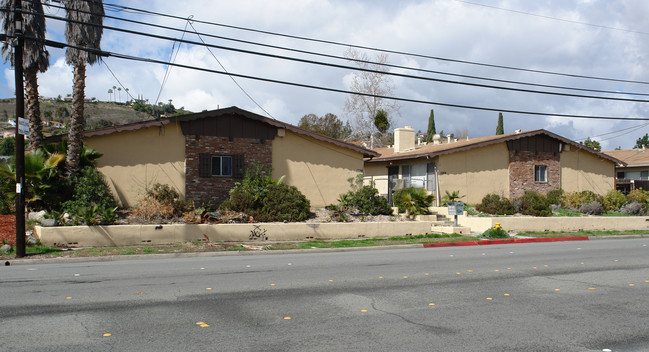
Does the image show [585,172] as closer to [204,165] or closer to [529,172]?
[529,172]

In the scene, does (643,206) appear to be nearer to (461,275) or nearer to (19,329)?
(461,275)

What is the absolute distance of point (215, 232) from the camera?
18.6 meters

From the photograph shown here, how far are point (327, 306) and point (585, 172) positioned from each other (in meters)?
30.8

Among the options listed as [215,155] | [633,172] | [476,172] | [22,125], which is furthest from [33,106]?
[633,172]

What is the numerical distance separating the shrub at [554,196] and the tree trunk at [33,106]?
26.4m

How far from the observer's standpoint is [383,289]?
9.80m

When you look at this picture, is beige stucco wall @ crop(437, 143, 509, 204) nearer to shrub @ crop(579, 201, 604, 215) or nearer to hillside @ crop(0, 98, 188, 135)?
shrub @ crop(579, 201, 604, 215)

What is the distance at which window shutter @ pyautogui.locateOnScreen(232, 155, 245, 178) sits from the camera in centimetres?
2334

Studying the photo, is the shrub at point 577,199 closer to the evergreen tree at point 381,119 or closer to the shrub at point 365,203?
the shrub at point 365,203

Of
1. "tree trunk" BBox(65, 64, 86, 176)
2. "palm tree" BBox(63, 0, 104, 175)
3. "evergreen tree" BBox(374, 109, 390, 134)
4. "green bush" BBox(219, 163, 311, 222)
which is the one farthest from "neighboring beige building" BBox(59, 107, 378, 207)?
"evergreen tree" BBox(374, 109, 390, 134)

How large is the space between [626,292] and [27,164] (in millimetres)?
18417

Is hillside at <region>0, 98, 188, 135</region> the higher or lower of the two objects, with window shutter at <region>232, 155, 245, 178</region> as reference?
higher

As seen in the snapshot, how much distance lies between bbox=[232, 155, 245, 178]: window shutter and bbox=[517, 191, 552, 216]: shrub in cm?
1528

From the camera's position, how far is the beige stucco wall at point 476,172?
94.9 ft
